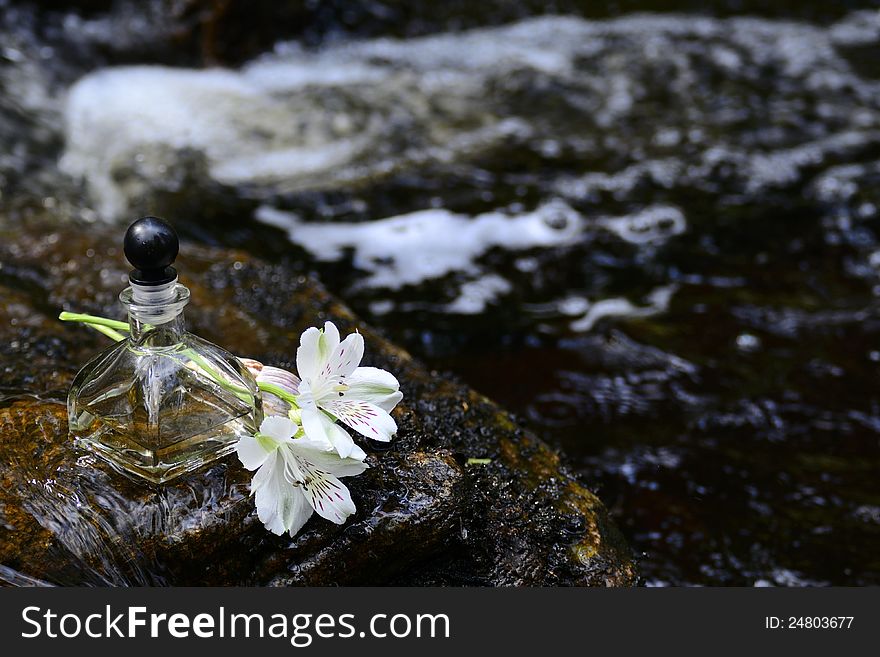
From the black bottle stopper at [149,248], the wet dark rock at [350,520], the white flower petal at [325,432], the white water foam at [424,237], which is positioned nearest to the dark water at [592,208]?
the white water foam at [424,237]

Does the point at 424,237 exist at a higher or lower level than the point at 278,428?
lower

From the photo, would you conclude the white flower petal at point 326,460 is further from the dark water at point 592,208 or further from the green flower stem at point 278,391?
the dark water at point 592,208

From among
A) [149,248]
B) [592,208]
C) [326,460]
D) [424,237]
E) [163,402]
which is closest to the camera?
[149,248]

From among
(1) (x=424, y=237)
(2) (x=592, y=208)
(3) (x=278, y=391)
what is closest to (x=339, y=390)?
(3) (x=278, y=391)

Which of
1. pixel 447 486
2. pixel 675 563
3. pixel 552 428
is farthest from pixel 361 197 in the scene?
pixel 447 486

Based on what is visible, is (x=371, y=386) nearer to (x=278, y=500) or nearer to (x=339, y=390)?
(x=339, y=390)

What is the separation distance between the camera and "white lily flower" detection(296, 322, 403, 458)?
76.5 inches

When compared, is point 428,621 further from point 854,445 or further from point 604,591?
point 854,445

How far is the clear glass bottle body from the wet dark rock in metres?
0.05

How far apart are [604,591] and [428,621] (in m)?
0.41

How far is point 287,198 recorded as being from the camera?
5715 mm

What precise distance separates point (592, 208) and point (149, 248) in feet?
14.0

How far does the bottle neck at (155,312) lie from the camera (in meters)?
1.92

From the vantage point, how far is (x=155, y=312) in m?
1.96
